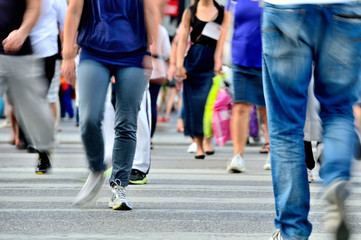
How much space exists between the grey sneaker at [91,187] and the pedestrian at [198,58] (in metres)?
4.43

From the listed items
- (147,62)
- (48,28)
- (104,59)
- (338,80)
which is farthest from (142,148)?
(338,80)

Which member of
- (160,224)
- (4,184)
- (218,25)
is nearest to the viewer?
(160,224)

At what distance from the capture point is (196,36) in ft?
32.0

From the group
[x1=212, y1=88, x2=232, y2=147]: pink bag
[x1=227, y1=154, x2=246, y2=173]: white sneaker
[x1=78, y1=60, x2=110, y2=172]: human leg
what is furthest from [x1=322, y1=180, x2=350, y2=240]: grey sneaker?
[x1=212, y1=88, x2=232, y2=147]: pink bag

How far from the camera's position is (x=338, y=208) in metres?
3.40

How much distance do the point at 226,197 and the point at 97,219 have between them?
4.81ft

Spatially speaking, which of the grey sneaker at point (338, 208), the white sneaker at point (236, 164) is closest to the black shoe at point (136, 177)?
the white sneaker at point (236, 164)

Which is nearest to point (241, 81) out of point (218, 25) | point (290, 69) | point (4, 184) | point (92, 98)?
point (218, 25)

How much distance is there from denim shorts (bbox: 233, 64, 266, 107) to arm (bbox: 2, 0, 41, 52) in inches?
99.4

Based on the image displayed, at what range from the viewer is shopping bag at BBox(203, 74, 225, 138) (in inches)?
392

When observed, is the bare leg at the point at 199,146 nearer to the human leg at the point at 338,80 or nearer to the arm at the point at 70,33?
the arm at the point at 70,33

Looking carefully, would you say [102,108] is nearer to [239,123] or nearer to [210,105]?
[239,123]

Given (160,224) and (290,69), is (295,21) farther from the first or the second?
(160,224)

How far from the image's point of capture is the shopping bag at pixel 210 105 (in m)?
9.97
